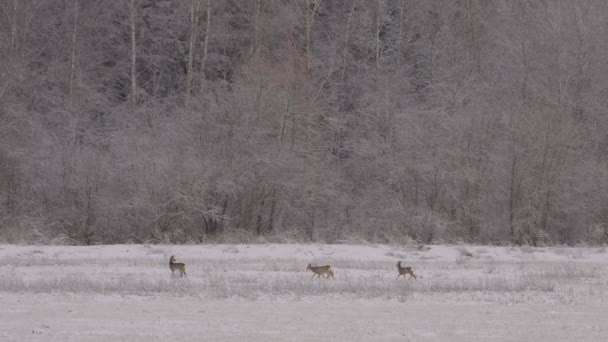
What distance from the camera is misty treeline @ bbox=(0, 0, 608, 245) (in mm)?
29578

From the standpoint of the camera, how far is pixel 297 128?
33312 mm

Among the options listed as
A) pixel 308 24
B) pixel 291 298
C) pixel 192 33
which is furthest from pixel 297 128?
pixel 291 298

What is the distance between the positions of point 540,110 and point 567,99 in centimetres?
253

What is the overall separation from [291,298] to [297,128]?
19.5m

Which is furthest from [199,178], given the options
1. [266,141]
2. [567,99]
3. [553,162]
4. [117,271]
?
[567,99]

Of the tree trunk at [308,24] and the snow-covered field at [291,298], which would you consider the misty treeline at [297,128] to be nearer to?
the tree trunk at [308,24]

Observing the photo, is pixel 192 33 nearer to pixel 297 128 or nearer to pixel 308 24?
pixel 308 24

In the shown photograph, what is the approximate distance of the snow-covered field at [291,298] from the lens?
10.8 m

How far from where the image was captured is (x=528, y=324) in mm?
11641

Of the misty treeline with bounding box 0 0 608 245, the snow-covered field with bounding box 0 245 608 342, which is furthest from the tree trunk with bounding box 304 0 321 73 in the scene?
the snow-covered field with bounding box 0 245 608 342

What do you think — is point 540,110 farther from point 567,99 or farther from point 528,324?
point 528,324

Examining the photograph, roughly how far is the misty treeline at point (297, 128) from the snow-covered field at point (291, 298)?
6.34 metres

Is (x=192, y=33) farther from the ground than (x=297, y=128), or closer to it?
farther from the ground

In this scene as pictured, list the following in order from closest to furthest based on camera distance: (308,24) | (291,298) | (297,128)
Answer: (291,298)
(297,128)
(308,24)
